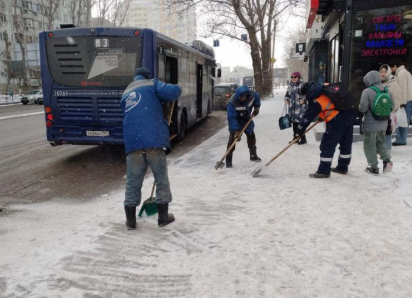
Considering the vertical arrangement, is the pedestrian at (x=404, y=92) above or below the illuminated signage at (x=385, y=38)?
below

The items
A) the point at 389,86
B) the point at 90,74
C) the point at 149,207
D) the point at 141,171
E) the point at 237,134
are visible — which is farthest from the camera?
the point at 90,74

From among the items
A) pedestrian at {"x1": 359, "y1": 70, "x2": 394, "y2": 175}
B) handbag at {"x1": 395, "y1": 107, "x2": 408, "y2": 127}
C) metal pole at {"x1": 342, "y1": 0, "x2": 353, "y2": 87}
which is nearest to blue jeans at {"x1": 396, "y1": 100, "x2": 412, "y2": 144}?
handbag at {"x1": 395, "y1": 107, "x2": 408, "y2": 127}

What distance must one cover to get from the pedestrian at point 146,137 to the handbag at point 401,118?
18.1ft

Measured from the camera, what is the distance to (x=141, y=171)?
4113 mm

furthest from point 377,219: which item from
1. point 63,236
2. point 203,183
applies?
point 63,236

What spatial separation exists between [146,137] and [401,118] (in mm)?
5928

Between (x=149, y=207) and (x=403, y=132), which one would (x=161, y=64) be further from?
(x=403, y=132)

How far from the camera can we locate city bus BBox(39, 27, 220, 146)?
7707 mm

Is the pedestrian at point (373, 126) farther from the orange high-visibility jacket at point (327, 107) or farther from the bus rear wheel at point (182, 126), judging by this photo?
the bus rear wheel at point (182, 126)

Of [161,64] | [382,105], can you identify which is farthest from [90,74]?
[382,105]

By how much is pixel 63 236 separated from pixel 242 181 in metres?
2.97

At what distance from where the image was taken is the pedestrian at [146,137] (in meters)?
4.00

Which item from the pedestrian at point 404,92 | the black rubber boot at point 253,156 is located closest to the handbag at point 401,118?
the pedestrian at point 404,92

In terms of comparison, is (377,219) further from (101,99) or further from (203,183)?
(101,99)
